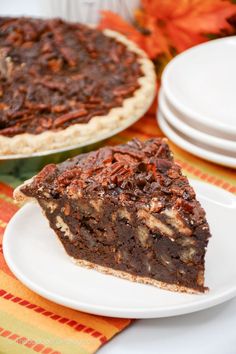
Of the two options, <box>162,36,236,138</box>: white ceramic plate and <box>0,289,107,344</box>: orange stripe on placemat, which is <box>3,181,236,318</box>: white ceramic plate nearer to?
<box>0,289,107,344</box>: orange stripe on placemat

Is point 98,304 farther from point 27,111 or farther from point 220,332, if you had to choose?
point 27,111

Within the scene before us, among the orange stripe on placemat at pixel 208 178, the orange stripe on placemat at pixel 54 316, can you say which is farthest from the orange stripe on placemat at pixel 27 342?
the orange stripe on placemat at pixel 208 178

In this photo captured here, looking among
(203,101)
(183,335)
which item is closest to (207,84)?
(203,101)

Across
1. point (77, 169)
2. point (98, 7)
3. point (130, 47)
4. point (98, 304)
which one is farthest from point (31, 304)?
point (98, 7)

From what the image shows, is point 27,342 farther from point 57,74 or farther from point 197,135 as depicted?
point 57,74

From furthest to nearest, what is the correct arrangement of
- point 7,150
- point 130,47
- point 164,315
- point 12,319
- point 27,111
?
1. point 130,47
2. point 27,111
3. point 7,150
4. point 12,319
5. point 164,315

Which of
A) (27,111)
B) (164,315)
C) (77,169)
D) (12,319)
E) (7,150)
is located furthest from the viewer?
(27,111)

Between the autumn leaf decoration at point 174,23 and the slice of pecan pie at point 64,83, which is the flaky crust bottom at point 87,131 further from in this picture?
the autumn leaf decoration at point 174,23
